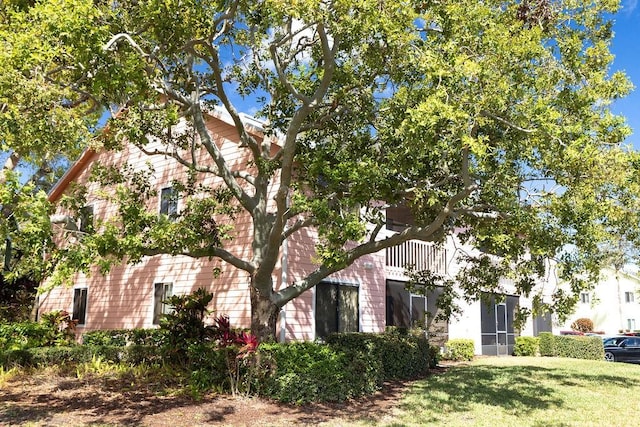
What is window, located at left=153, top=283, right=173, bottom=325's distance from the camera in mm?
18031

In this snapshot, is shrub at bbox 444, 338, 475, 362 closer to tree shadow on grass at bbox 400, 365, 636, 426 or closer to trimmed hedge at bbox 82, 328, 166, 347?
tree shadow on grass at bbox 400, 365, 636, 426

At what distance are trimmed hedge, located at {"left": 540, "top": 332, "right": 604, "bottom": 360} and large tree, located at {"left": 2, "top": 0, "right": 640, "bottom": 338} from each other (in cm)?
1403

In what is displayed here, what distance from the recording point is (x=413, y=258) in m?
20.8

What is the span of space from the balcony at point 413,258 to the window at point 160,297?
772cm

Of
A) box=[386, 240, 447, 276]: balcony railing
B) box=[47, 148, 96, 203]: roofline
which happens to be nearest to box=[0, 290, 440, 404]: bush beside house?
box=[386, 240, 447, 276]: balcony railing

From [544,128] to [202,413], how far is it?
316 inches

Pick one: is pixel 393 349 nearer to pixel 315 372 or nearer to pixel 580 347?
pixel 315 372

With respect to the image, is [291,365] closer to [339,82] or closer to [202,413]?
[202,413]

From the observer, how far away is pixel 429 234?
38.5 feet

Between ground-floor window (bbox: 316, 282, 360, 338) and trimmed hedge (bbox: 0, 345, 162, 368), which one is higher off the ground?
ground-floor window (bbox: 316, 282, 360, 338)

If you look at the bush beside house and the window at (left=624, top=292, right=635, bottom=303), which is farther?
the window at (left=624, top=292, right=635, bottom=303)

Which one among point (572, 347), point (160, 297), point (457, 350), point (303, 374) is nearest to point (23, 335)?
point (160, 297)

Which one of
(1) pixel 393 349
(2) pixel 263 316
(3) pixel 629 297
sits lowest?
(1) pixel 393 349

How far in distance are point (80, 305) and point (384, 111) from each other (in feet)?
52.7
